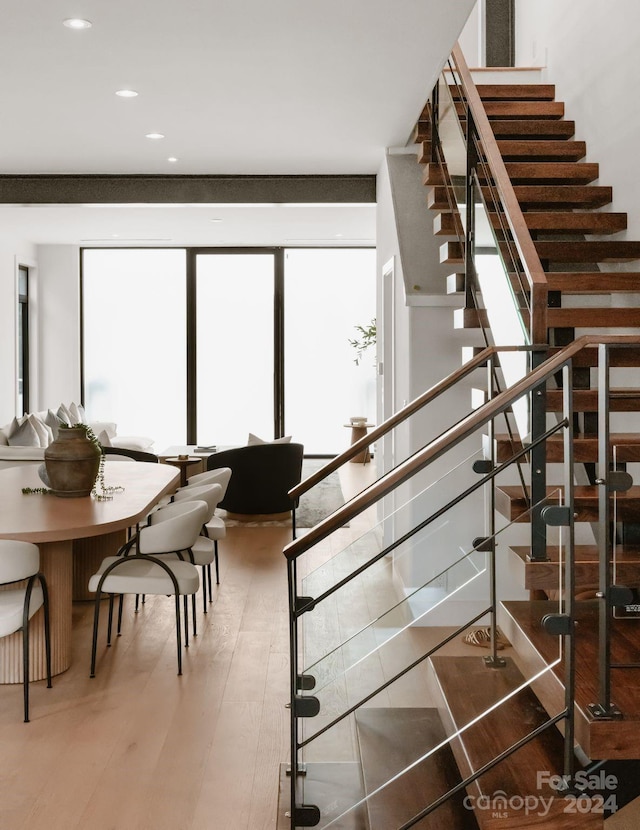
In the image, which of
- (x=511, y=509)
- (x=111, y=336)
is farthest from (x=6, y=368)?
(x=511, y=509)

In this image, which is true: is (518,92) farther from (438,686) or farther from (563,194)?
(438,686)

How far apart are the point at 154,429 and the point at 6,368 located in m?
2.40

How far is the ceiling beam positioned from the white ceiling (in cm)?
14

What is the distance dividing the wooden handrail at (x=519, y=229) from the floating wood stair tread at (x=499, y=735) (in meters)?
1.24

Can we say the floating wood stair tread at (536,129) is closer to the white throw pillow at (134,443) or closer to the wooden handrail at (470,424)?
the wooden handrail at (470,424)

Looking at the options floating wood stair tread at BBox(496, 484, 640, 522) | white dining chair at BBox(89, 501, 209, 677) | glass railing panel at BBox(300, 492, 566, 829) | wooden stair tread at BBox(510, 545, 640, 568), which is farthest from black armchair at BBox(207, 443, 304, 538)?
wooden stair tread at BBox(510, 545, 640, 568)

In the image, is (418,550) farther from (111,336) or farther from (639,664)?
(111,336)

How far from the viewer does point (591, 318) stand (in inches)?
145

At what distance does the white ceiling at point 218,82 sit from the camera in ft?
13.2

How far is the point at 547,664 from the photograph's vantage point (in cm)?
233

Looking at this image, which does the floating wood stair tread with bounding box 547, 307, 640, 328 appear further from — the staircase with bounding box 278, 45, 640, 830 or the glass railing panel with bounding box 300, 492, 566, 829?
the glass railing panel with bounding box 300, 492, 566, 829

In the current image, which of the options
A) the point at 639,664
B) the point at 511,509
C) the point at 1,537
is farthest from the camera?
the point at 1,537

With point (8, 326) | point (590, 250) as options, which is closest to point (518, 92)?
point (590, 250)

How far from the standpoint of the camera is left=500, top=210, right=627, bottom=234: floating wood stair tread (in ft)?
15.4
